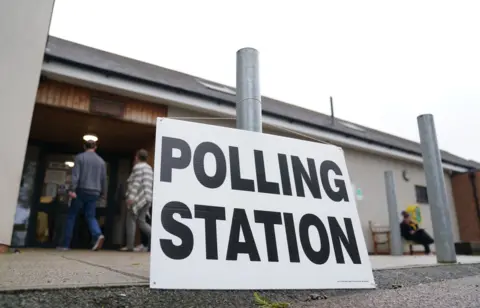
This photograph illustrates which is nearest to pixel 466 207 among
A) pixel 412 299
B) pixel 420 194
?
pixel 420 194

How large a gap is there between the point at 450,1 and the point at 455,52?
423 centimetres

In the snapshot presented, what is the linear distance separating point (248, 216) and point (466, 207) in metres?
12.0

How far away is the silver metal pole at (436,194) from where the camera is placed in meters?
3.41

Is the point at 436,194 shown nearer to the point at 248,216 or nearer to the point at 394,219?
the point at 248,216

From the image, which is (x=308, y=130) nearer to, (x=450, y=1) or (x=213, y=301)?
(x=450, y=1)

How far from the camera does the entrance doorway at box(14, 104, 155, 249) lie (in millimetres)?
6430

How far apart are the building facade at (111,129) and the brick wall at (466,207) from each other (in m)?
2.33

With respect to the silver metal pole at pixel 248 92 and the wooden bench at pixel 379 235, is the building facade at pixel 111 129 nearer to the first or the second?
the wooden bench at pixel 379 235

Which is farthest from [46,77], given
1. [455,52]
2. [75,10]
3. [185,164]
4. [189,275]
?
[455,52]

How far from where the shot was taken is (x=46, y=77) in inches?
211

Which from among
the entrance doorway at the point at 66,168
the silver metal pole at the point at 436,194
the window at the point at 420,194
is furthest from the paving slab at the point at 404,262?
the window at the point at 420,194

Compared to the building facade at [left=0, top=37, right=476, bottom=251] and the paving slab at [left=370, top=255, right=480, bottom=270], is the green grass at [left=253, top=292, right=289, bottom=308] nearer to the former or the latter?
the paving slab at [left=370, top=255, right=480, bottom=270]

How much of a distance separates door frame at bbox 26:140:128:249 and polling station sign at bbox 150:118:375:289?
6.60 metres

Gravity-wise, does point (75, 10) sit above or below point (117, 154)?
above
